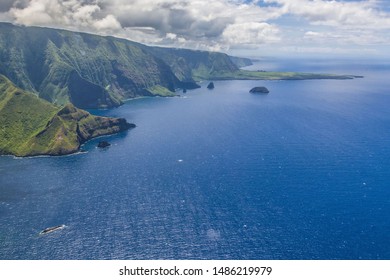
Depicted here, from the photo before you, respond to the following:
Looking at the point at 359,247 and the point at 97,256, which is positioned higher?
the point at 359,247

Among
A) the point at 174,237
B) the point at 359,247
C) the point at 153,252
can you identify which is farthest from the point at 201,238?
the point at 359,247

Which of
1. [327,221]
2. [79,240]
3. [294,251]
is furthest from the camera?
[327,221]

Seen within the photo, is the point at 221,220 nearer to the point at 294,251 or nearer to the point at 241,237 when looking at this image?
the point at 241,237

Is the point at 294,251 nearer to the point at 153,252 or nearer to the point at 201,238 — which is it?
the point at 201,238

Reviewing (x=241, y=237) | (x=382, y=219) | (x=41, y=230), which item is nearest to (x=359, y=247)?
(x=382, y=219)
